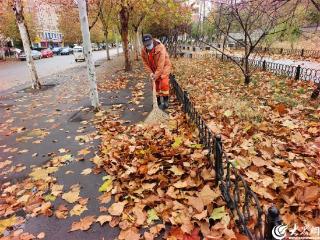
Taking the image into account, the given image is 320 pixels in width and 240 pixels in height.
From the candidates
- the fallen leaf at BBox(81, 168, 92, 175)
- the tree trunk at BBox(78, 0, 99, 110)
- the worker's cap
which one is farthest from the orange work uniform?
the fallen leaf at BBox(81, 168, 92, 175)

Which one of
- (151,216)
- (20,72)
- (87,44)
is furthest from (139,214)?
(20,72)

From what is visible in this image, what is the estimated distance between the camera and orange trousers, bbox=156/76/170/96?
6723mm

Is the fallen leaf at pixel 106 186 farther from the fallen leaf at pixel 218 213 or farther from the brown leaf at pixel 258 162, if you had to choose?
the brown leaf at pixel 258 162

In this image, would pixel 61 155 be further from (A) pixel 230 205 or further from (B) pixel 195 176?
(A) pixel 230 205

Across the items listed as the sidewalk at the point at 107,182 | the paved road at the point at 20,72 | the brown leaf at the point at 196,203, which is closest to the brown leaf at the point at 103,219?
the sidewalk at the point at 107,182

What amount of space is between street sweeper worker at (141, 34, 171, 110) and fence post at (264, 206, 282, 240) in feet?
15.8

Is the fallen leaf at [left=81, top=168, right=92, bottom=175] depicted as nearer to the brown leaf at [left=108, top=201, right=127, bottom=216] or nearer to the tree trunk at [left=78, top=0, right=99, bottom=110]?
the brown leaf at [left=108, top=201, right=127, bottom=216]

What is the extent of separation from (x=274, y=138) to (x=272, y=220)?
124 inches

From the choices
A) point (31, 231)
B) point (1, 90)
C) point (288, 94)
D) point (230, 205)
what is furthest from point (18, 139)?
point (1, 90)

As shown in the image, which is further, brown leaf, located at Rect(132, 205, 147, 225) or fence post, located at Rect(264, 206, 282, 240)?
brown leaf, located at Rect(132, 205, 147, 225)

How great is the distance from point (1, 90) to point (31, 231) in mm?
11311

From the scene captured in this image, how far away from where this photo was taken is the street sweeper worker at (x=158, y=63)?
→ 20.9ft

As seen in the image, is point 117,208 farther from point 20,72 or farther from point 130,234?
point 20,72

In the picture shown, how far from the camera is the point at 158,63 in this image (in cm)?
641
